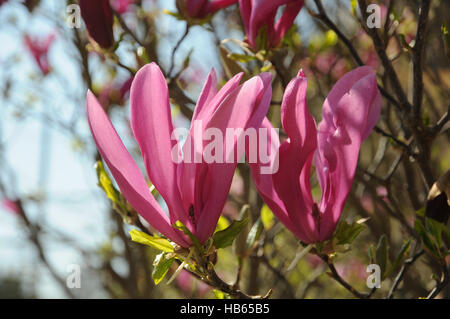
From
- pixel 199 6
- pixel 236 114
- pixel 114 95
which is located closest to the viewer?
pixel 236 114

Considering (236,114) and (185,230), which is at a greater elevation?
(236,114)

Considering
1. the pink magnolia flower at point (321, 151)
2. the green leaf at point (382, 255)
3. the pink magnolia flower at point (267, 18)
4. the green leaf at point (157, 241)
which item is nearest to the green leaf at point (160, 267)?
the green leaf at point (157, 241)

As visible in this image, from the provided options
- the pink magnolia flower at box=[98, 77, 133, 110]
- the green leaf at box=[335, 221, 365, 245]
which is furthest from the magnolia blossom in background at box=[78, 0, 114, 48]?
the pink magnolia flower at box=[98, 77, 133, 110]

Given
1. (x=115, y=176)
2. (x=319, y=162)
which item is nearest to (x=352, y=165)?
(x=319, y=162)

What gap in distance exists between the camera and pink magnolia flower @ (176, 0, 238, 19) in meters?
1.00

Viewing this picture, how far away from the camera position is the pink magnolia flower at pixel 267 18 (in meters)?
0.82

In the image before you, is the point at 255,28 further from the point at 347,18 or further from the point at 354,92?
the point at 347,18

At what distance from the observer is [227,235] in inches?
24.9

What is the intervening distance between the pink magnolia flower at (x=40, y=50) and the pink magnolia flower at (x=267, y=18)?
1.50 m

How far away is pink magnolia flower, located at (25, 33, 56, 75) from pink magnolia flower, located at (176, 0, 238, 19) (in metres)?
1.32

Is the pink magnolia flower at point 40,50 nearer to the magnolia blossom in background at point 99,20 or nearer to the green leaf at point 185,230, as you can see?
the magnolia blossom in background at point 99,20

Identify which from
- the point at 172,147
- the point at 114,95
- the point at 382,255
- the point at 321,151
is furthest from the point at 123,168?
the point at 114,95

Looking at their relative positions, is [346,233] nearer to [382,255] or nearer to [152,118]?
[382,255]

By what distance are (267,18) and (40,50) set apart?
160 centimetres
